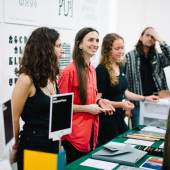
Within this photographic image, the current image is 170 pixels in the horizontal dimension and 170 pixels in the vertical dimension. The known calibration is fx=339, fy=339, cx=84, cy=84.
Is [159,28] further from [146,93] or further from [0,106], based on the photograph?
[0,106]

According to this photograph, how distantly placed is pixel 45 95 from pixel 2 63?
2.29 ft

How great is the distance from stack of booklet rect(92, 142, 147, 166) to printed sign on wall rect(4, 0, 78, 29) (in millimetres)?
1295

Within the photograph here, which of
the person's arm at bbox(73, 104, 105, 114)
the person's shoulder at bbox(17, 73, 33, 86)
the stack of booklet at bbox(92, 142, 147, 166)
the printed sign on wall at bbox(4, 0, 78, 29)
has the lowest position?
the stack of booklet at bbox(92, 142, 147, 166)

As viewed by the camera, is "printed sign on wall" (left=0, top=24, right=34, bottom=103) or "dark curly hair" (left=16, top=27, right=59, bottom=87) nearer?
"dark curly hair" (left=16, top=27, right=59, bottom=87)

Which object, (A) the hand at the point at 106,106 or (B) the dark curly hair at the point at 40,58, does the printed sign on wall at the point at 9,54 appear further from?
(A) the hand at the point at 106,106

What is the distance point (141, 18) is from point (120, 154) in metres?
3.56

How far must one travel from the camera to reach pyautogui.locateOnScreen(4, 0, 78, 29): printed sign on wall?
8.83 feet

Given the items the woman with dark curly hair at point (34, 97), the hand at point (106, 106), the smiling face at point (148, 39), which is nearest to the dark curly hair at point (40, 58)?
the woman with dark curly hair at point (34, 97)

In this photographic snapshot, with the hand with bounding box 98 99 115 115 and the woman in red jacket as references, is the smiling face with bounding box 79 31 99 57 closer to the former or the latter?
the woman in red jacket

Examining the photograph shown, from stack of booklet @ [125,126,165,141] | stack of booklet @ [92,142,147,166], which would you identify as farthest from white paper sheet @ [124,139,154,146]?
stack of booklet @ [92,142,147,166]

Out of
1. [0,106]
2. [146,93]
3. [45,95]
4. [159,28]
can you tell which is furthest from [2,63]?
[159,28]

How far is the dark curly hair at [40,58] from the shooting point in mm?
2045

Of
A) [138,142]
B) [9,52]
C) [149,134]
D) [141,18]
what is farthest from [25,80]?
[141,18]

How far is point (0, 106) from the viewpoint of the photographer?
51.8 inches
